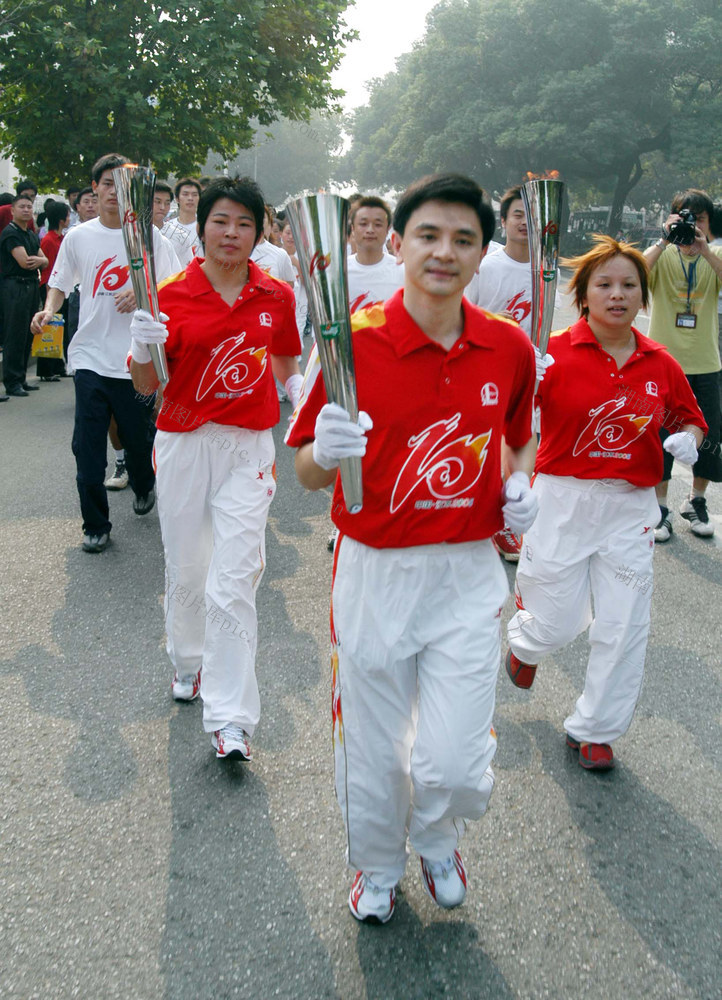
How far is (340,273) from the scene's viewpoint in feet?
6.23

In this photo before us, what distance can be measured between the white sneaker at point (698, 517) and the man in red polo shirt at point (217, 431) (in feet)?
11.9

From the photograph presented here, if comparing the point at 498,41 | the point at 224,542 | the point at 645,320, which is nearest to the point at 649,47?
the point at 498,41

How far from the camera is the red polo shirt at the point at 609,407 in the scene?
344 centimetres

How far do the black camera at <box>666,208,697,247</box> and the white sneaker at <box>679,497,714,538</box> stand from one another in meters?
1.82

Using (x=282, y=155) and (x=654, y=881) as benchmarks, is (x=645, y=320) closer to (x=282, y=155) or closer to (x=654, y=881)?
(x=654, y=881)

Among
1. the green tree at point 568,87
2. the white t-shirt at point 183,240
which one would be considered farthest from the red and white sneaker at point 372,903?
the green tree at point 568,87

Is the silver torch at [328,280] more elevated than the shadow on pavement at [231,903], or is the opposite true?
the silver torch at [328,280]

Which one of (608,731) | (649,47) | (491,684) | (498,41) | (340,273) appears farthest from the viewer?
(498,41)

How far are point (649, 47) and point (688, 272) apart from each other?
36.3 meters

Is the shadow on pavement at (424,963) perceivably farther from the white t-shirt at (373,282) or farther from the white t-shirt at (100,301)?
the white t-shirt at (373,282)

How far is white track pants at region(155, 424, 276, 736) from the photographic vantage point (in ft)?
11.2

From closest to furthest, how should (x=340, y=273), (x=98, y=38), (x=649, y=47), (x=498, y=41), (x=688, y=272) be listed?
(x=340, y=273), (x=688, y=272), (x=98, y=38), (x=649, y=47), (x=498, y=41)

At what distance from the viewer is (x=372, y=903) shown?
2.54 metres

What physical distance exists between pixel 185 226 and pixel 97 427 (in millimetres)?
4006
